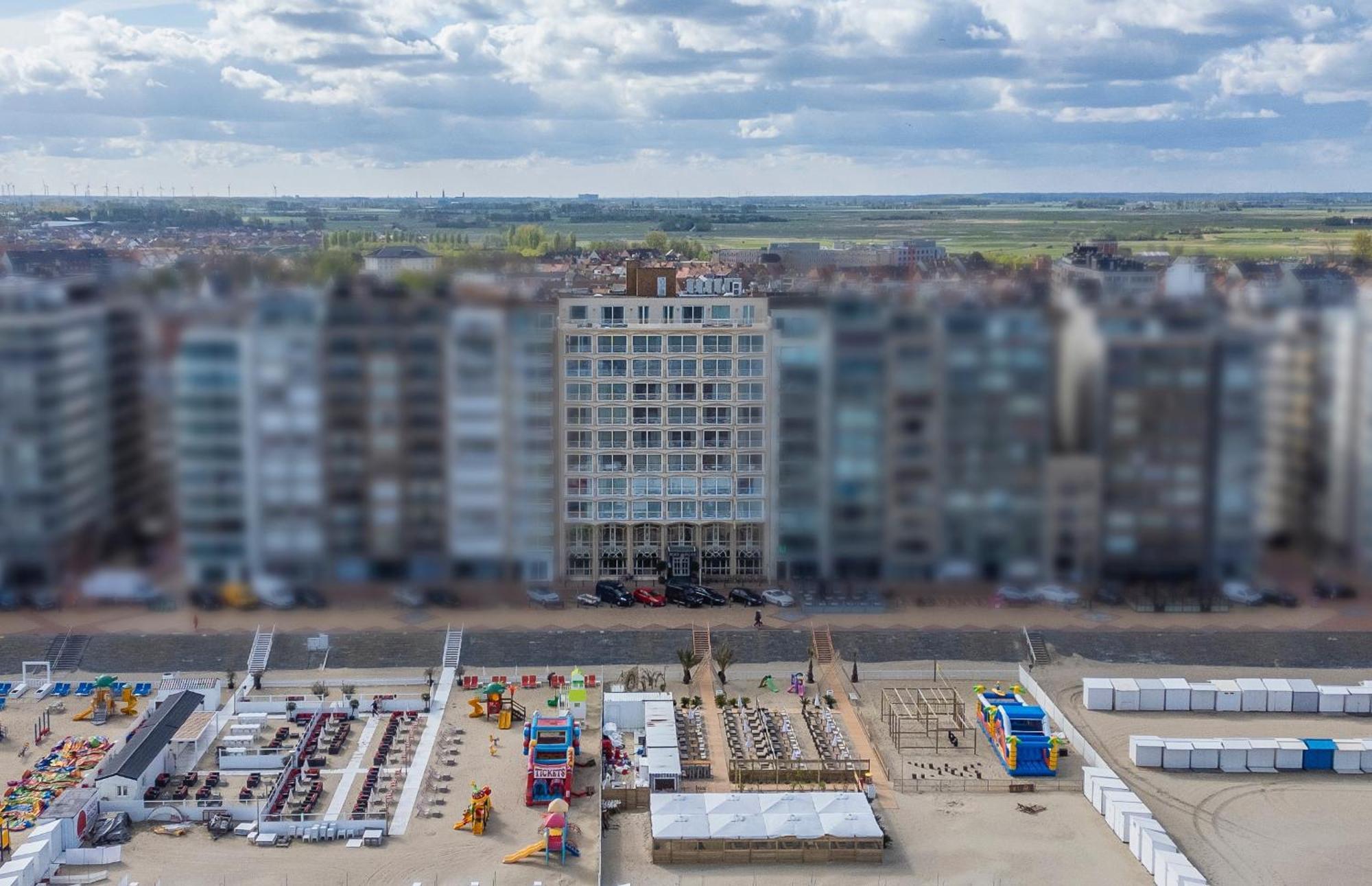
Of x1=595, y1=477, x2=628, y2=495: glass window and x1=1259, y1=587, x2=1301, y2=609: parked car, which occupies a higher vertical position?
x1=595, y1=477, x2=628, y2=495: glass window

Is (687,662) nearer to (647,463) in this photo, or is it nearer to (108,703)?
(647,463)

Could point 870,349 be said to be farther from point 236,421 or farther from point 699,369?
point 236,421

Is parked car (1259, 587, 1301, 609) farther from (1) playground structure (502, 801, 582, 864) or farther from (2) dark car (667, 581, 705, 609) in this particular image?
(1) playground structure (502, 801, 582, 864)

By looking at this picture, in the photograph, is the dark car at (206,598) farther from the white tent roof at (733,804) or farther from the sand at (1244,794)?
the sand at (1244,794)

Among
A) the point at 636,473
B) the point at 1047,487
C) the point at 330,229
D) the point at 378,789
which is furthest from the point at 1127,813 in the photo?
the point at 330,229

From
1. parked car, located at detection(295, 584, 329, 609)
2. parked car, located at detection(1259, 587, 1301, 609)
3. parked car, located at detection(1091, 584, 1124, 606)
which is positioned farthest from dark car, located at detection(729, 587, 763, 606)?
parked car, located at detection(1259, 587, 1301, 609)

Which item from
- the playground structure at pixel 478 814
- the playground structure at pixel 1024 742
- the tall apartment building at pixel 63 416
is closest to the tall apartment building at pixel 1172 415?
the playground structure at pixel 1024 742
